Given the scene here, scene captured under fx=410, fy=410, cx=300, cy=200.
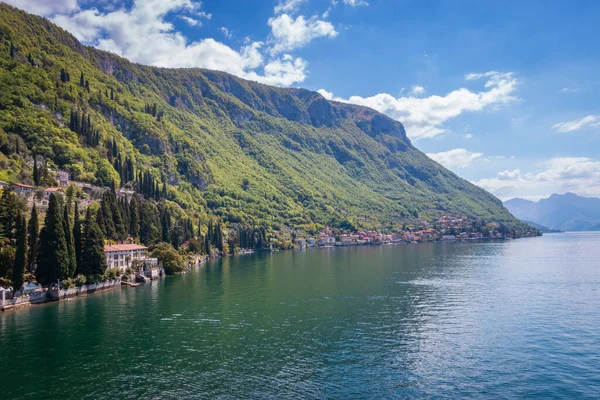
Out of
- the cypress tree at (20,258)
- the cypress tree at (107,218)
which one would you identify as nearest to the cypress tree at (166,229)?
the cypress tree at (107,218)

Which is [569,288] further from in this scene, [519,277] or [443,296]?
[443,296]

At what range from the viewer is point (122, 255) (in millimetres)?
90688

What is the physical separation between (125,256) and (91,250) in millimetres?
18023

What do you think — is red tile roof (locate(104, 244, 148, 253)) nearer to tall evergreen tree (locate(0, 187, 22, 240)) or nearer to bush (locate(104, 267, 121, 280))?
bush (locate(104, 267, 121, 280))

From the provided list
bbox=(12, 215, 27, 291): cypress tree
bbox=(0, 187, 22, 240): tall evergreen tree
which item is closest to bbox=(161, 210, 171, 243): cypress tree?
bbox=(0, 187, 22, 240): tall evergreen tree

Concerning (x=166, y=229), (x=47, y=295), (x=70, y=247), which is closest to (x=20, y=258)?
(x=70, y=247)

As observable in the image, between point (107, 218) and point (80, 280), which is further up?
point (107, 218)

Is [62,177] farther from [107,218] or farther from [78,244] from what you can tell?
[78,244]

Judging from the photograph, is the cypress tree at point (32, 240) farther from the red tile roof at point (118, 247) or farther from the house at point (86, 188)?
the house at point (86, 188)

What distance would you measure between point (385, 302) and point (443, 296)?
37.0ft

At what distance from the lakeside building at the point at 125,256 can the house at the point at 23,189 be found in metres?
28.8

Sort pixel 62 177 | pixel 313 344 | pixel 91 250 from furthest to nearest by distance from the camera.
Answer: pixel 62 177 → pixel 91 250 → pixel 313 344

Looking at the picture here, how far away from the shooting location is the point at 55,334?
4709cm

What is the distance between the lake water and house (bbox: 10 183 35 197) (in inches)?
1689
